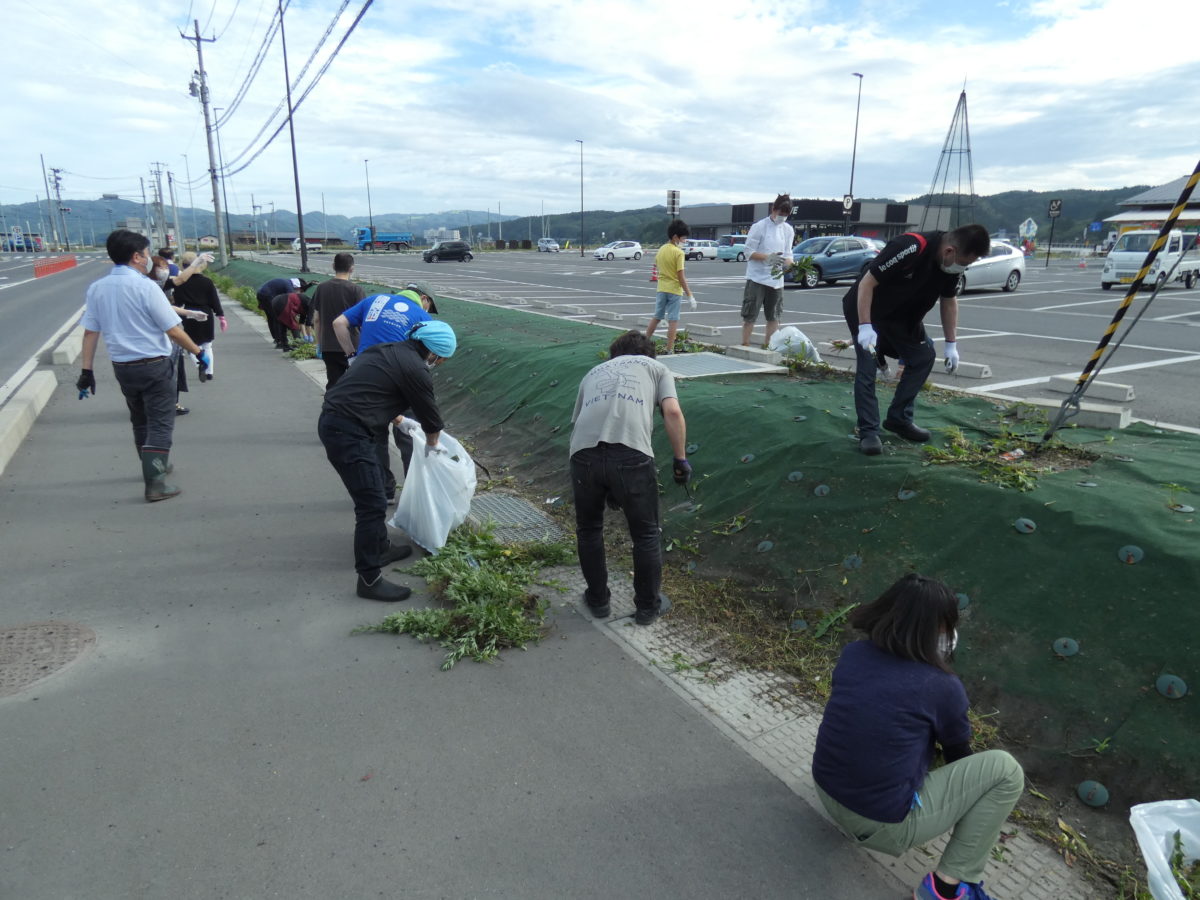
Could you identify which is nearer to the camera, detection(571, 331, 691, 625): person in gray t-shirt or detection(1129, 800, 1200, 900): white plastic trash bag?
detection(1129, 800, 1200, 900): white plastic trash bag

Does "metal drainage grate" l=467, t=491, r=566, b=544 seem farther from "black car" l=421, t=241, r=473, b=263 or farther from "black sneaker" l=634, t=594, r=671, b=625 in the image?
"black car" l=421, t=241, r=473, b=263

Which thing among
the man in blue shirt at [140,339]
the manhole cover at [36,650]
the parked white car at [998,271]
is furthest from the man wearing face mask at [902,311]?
the parked white car at [998,271]

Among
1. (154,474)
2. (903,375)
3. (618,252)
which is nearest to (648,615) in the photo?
(903,375)

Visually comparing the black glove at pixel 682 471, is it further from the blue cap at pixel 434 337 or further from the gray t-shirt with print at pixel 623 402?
the blue cap at pixel 434 337

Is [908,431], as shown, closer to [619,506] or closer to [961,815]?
[619,506]

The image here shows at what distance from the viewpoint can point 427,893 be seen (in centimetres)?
233

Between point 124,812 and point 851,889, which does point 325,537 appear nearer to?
point 124,812

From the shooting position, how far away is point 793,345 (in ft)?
27.6

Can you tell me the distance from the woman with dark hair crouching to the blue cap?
2.91m

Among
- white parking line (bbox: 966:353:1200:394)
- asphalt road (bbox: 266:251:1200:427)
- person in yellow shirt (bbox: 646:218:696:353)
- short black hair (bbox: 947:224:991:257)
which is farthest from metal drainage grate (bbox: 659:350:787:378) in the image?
short black hair (bbox: 947:224:991:257)

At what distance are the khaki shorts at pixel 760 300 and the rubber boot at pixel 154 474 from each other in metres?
6.44

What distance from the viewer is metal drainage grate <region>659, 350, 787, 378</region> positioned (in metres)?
7.78

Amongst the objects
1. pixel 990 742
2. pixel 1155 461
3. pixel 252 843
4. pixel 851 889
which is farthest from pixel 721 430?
pixel 252 843

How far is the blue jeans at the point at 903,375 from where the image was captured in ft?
15.9
